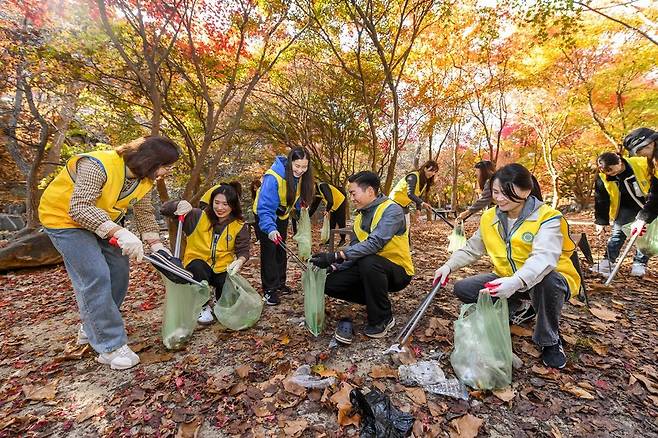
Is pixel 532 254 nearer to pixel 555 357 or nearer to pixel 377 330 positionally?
pixel 555 357

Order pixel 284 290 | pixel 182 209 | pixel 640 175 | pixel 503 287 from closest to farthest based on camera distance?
pixel 503 287 < pixel 182 209 < pixel 640 175 < pixel 284 290

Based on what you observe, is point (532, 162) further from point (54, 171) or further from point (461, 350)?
Result: point (54, 171)

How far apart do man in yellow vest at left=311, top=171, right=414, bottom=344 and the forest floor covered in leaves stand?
0.77ft

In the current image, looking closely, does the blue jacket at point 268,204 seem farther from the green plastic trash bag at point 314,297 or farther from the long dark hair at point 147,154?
the long dark hair at point 147,154

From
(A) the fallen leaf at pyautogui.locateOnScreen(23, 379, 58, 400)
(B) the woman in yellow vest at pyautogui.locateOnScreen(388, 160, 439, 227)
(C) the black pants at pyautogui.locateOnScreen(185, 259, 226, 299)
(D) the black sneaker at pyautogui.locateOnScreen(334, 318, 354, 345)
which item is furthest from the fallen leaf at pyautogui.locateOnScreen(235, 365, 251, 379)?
(B) the woman in yellow vest at pyautogui.locateOnScreen(388, 160, 439, 227)

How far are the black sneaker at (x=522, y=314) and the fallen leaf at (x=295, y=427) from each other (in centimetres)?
203

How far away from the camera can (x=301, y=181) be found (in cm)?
371

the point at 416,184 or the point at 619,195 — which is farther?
the point at 416,184

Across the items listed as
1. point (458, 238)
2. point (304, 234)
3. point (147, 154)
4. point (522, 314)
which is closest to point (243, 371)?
point (147, 154)

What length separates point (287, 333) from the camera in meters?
3.01

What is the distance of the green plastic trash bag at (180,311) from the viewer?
2.58m

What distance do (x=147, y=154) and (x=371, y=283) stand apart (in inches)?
78.0

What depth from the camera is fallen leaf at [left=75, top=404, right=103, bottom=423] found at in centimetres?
202

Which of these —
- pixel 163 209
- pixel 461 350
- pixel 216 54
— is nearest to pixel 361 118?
pixel 216 54
